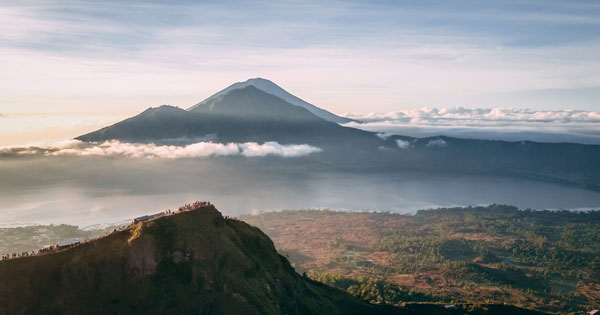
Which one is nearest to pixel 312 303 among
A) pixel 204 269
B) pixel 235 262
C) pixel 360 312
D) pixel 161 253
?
pixel 360 312

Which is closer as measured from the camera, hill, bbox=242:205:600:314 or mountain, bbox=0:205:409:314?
mountain, bbox=0:205:409:314

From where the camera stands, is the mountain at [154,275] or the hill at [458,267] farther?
the hill at [458,267]

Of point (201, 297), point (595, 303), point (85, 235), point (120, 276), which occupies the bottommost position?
point (595, 303)

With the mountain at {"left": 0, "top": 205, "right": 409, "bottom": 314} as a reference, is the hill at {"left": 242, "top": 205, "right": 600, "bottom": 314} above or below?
below

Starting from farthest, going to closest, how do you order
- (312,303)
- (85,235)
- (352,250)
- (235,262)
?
1. (352,250)
2. (85,235)
3. (312,303)
4. (235,262)

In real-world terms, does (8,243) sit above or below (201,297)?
below

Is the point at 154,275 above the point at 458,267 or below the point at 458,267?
above

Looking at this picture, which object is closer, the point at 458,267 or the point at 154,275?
the point at 154,275

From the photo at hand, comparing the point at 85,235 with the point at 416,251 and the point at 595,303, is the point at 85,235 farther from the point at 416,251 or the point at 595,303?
the point at 595,303
